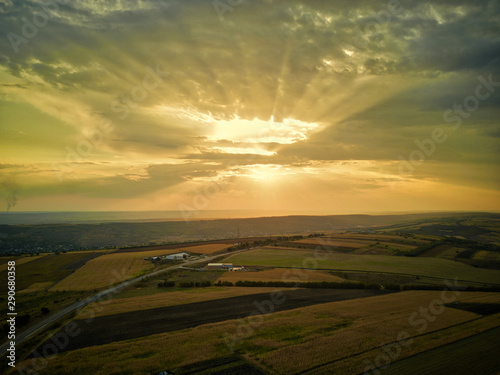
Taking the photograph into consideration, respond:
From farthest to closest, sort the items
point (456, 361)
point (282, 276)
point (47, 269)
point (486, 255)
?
point (486, 255) → point (47, 269) → point (282, 276) → point (456, 361)

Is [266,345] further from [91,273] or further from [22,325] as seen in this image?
[91,273]

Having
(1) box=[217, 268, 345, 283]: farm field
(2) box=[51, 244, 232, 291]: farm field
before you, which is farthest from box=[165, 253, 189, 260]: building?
(1) box=[217, 268, 345, 283]: farm field

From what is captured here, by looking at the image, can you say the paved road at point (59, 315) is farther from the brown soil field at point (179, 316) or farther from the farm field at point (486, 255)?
the farm field at point (486, 255)

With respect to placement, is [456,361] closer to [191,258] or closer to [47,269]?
[191,258]

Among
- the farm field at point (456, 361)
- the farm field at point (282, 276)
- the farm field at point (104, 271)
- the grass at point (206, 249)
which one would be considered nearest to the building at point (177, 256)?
the grass at point (206, 249)

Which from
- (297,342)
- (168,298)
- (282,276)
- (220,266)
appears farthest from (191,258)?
(297,342)
